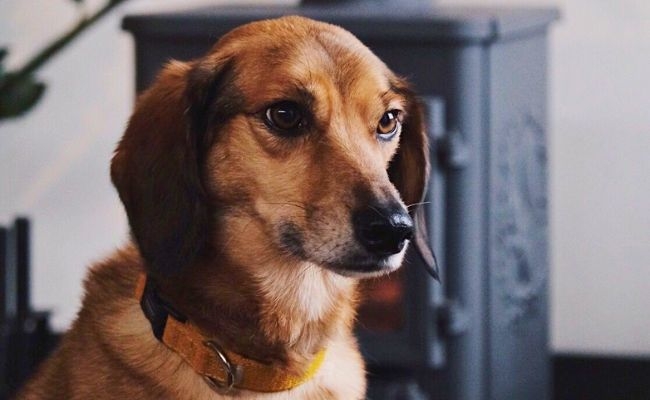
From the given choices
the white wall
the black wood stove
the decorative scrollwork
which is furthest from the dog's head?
the white wall

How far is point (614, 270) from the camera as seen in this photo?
3268 mm

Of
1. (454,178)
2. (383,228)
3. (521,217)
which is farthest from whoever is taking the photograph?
(521,217)

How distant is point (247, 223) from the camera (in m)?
1.80

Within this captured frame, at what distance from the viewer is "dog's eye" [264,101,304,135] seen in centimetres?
180

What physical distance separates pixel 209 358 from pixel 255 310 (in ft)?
0.31

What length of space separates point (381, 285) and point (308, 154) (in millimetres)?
930

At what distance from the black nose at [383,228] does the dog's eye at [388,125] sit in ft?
0.71

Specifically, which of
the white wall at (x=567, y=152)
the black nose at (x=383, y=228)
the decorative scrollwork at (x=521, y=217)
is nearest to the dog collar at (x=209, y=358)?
the black nose at (x=383, y=228)

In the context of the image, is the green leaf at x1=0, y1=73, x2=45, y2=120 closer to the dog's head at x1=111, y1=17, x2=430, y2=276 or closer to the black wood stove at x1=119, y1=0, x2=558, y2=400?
the black wood stove at x1=119, y1=0, x2=558, y2=400

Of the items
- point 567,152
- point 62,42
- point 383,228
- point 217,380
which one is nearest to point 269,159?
point 383,228

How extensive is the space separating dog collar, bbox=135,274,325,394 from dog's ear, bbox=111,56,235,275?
74 mm

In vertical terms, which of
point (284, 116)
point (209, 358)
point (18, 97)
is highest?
point (284, 116)

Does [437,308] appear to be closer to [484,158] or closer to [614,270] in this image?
[484,158]

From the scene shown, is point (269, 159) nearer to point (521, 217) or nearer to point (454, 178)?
point (454, 178)
